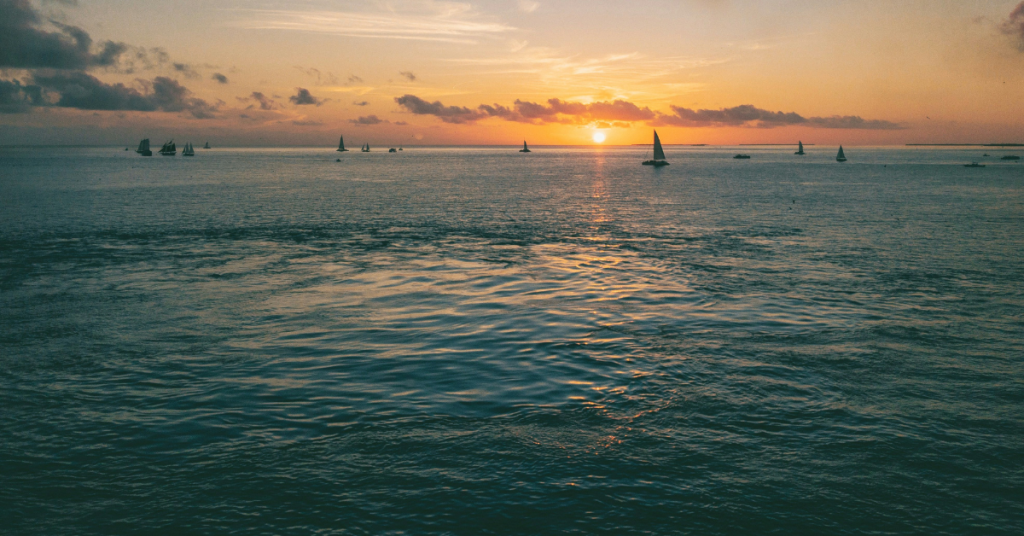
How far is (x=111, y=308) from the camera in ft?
75.5

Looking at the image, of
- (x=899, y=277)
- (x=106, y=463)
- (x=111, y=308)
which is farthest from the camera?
(x=899, y=277)

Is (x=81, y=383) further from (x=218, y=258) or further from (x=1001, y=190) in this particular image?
(x=1001, y=190)

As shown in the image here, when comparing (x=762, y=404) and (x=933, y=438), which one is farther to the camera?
(x=762, y=404)

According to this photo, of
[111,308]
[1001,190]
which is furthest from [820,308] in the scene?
[1001,190]

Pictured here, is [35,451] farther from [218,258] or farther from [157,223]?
[157,223]

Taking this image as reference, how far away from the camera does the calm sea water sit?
9906 millimetres

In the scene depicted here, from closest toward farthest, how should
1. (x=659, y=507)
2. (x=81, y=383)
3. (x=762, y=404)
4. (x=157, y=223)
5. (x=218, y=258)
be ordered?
(x=659, y=507)
(x=762, y=404)
(x=81, y=383)
(x=218, y=258)
(x=157, y=223)

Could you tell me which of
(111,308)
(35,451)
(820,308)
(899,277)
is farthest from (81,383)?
(899,277)

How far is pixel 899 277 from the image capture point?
94.9ft

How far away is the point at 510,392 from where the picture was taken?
1467cm

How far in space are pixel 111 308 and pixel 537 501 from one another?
64.5 feet

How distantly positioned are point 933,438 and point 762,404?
309 centimetres

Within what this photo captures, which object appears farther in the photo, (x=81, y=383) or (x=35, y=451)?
(x=81, y=383)

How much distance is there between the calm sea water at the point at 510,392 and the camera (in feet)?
32.5
